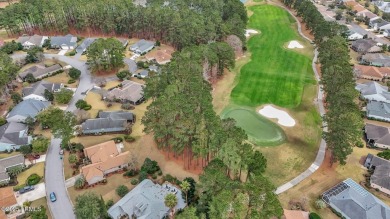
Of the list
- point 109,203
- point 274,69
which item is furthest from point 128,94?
point 274,69

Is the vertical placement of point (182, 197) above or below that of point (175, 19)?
below

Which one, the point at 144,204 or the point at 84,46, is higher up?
the point at 144,204

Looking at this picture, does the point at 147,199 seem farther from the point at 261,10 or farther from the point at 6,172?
the point at 261,10

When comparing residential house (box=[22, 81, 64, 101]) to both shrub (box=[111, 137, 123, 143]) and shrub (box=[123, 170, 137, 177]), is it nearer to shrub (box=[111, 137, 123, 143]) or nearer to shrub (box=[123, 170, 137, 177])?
shrub (box=[111, 137, 123, 143])

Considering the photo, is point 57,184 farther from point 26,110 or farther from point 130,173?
point 26,110

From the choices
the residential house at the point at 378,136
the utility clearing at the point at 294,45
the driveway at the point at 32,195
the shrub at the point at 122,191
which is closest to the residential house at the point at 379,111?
the residential house at the point at 378,136

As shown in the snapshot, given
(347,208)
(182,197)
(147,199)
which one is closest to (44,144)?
(147,199)
